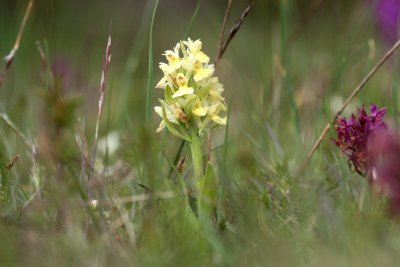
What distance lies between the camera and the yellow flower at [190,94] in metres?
1.45

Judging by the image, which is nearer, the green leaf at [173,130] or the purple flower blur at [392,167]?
the purple flower blur at [392,167]

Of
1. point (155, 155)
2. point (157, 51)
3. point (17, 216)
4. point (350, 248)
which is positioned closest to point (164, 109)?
point (155, 155)

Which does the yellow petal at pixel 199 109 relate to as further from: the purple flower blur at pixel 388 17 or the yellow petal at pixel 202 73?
the purple flower blur at pixel 388 17

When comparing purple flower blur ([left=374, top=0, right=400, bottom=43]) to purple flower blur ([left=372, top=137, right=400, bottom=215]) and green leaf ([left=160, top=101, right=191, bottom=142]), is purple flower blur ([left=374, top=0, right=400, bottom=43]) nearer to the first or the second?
green leaf ([left=160, top=101, right=191, bottom=142])

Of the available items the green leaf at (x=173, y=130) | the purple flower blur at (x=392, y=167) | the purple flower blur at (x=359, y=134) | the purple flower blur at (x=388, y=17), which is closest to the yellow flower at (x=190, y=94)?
the green leaf at (x=173, y=130)

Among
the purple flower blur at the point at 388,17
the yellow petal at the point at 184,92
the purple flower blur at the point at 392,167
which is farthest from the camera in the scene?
the purple flower blur at the point at 388,17

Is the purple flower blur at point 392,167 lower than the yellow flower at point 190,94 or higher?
lower

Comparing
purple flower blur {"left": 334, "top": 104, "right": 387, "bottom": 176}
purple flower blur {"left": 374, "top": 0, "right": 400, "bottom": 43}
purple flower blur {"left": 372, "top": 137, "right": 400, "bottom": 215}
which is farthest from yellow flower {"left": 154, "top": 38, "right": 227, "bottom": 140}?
purple flower blur {"left": 374, "top": 0, "right": 400, "bottom": 43}

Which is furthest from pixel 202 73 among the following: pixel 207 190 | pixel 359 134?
pixel 359 134

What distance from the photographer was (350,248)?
1194 millimetres

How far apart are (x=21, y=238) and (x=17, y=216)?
0.12 metres

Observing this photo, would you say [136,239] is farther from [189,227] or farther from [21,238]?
[21,238]

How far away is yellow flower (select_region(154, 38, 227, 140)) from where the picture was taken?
1447 millimetres

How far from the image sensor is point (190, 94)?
1438mm
